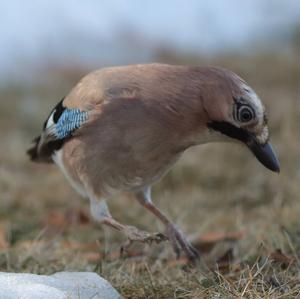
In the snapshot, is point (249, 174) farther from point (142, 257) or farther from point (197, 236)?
point (142, 257)

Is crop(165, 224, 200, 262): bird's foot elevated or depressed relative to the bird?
depressed

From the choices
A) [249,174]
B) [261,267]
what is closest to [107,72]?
[261,267]

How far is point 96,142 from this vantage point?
418 centimetres

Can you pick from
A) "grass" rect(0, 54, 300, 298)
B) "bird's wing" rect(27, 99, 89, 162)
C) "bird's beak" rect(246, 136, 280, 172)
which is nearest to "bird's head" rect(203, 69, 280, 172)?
"bird's beak" rect(246, 136, 280, 172)

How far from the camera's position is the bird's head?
3.65 metres

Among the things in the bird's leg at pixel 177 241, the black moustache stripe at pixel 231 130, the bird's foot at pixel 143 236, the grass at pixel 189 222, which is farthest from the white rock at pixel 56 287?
the bird's leg at pixel 177 241

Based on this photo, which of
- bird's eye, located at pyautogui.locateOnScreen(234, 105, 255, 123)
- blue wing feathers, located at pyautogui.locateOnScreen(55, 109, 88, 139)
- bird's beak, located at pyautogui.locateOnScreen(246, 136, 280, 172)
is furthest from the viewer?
blue wing feathers, located at pyautogui.locateOnScreen(55, 109, 88, 139)

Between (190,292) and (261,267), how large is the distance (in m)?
0.34

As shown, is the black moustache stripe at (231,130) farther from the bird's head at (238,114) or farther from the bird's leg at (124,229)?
the bird's leg at (124,229)

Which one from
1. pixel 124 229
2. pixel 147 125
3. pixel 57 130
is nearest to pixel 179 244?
pixel 124 229

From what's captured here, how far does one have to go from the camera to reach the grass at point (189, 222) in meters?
3.71

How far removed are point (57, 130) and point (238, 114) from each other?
1283 mm

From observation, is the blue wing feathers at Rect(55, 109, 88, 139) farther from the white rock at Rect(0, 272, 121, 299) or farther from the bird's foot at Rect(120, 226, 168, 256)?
the white rock at Rect(0, 272, 121, 299)

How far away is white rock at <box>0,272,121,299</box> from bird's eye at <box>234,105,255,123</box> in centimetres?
83
